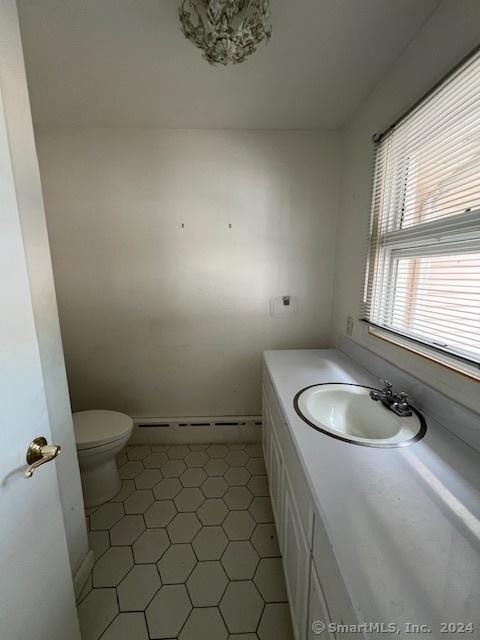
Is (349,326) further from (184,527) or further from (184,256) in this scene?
(184,527)

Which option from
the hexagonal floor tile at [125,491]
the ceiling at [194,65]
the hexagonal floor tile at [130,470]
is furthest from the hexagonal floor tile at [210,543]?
the ceiling at [194,65]

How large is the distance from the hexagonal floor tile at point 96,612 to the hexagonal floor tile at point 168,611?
0.15m

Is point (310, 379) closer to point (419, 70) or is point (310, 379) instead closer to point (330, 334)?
point (330, 334)

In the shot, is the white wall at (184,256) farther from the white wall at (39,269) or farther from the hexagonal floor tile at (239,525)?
the white wall at (39,269)

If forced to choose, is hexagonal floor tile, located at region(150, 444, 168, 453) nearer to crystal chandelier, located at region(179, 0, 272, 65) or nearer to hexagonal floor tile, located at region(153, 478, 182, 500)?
hexagonal floor tile, located at region(153, 478, 182, 500)

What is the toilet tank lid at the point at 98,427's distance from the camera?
151 centimetres

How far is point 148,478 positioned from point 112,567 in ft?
1.78

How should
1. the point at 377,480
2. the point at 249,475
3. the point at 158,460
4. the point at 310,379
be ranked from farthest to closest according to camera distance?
the point at 158,460 → the point at 249,475 → the point at 310,379 → the point at 377,480

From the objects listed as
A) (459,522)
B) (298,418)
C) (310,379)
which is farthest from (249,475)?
(459,522)

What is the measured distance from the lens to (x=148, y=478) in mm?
1806

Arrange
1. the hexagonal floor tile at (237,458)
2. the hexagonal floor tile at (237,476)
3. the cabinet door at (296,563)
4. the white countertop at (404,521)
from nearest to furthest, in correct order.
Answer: the white countertop at (404,521) < the cabinet door at (296,563) < the hexagonal floor tile at (237,476) < the hexagonal floor tile at (237,458)

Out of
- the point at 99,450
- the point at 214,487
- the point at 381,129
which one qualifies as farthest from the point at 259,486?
the point at 381,129

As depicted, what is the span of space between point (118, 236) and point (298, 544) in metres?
1.95

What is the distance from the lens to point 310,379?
1.38 metres
